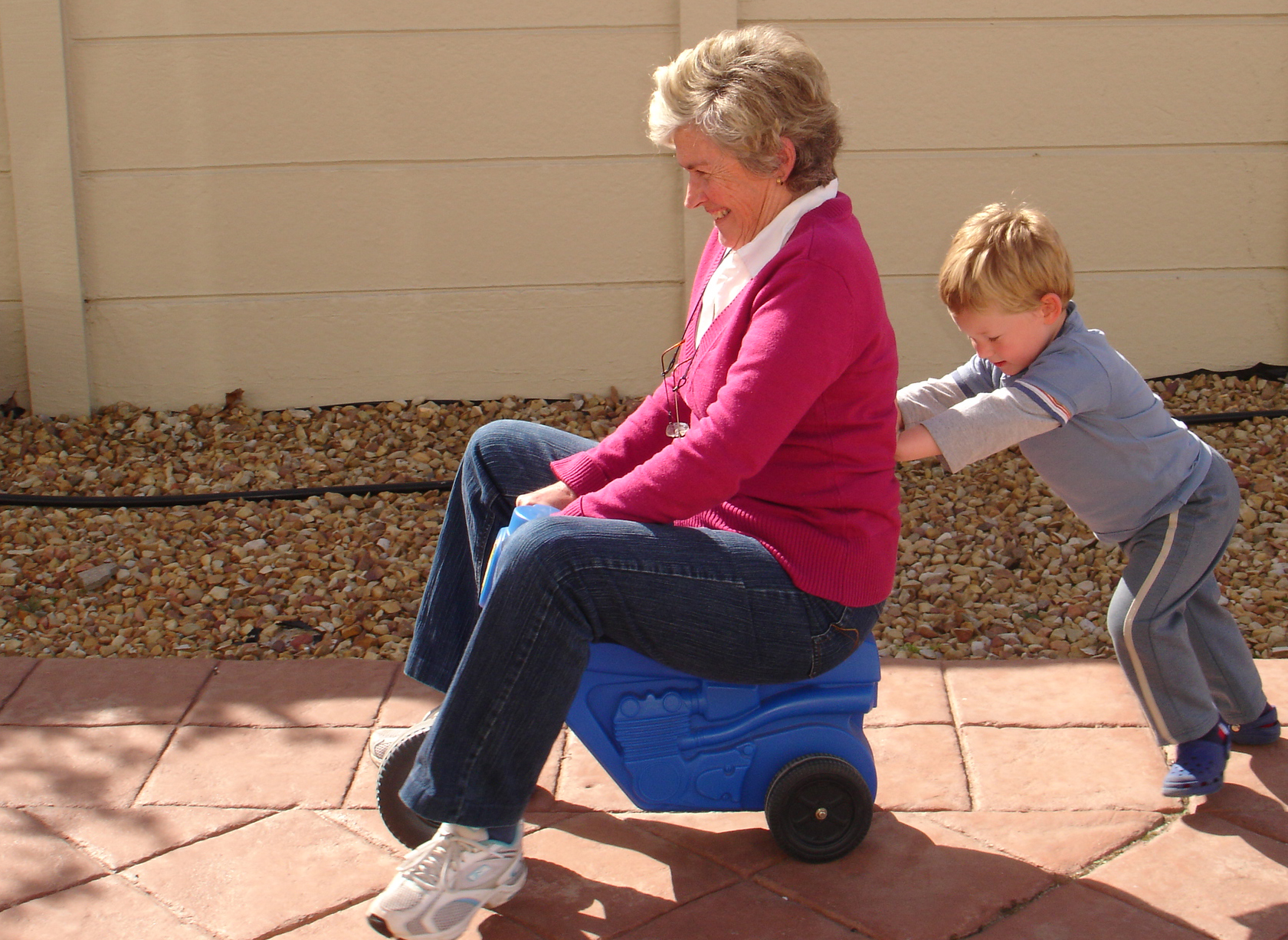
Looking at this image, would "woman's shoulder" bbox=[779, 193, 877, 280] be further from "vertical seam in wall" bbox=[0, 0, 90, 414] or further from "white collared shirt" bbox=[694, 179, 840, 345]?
"vertical seam in wall" bbox=[0, 0, 90, 414]

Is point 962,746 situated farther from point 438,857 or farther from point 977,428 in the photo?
point 438,857

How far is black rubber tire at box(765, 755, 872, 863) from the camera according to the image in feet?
6.48

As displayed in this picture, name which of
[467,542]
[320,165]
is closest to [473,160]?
[320,165]

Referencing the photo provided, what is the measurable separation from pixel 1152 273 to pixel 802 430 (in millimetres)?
2827

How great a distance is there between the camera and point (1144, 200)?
13.6ft

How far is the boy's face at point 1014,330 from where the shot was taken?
205cm

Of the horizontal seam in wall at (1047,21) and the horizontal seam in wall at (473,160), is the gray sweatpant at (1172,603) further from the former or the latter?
the horizontal seam in wall at (1047,21)

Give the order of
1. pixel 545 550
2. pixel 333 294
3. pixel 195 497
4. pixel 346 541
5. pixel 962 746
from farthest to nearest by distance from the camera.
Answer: pixel 333 294
pixel 195 497
pixel 346 541
pixel 962 746
pixel 545 550

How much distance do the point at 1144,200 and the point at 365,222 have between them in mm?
2622

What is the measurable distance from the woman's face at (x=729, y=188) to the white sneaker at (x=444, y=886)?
101 cm

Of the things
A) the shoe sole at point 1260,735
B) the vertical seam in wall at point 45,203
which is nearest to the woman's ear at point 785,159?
the shoe sole at point 1260,735

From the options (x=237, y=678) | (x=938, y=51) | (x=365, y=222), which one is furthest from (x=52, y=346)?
(x=938, y=51)

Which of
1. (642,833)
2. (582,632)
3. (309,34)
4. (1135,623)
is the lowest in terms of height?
(642,833)

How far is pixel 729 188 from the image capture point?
75.2 inches
